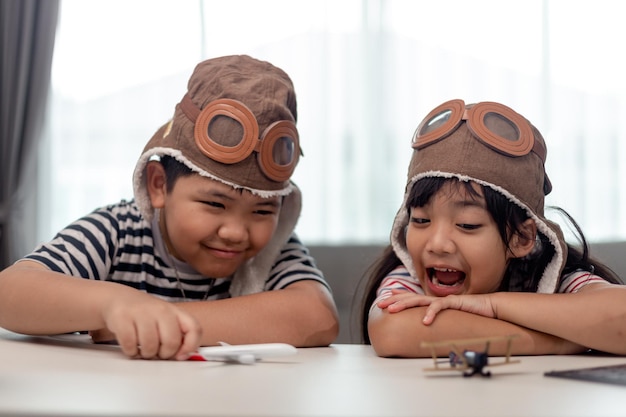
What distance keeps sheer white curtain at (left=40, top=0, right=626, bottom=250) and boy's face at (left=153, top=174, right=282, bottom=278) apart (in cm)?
159

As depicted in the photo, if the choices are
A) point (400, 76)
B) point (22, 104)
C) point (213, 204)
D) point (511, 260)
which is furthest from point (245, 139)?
point (22, 104)

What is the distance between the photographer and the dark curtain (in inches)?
129

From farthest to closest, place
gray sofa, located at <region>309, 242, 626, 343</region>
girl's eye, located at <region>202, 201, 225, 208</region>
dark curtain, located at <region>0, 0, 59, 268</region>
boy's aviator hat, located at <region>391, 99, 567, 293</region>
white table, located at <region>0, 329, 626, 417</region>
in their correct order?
dark curtain, located at <region>0, 0, 59, 268</region> → gray sofa, located at <region>309, 242, 626, 343</region> → girl's eye, located at <region>202, 201, 225, 208</region> → boy's aviator hat, located at <region>391, 99, 567, 293</region> → white table, located at <region>0, 329, 626, 417</region>

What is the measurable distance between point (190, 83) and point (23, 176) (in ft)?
6.78

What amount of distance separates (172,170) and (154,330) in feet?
1.68

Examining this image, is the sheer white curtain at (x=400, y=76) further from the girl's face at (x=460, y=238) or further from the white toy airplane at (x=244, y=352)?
the white toy airplane at (x=244, y=352)

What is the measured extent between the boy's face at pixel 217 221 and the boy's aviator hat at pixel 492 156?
10.8 inches

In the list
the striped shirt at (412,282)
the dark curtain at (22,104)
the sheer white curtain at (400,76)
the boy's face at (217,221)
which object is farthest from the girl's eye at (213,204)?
the dark curtain at (22,104)

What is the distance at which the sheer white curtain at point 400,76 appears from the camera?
120 inches

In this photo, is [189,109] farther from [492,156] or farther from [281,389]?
[281,389]

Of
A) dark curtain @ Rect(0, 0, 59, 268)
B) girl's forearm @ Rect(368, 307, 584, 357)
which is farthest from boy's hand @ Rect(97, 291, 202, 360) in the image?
dark curtain @ Rect(0, 0, 59, 268)

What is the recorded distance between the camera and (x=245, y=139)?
1345 mm

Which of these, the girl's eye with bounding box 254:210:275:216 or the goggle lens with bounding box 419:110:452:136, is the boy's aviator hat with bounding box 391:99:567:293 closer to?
the goggle lens with bounding box 419:110:452:136

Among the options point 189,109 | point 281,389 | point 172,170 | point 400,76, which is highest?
point 400,76
